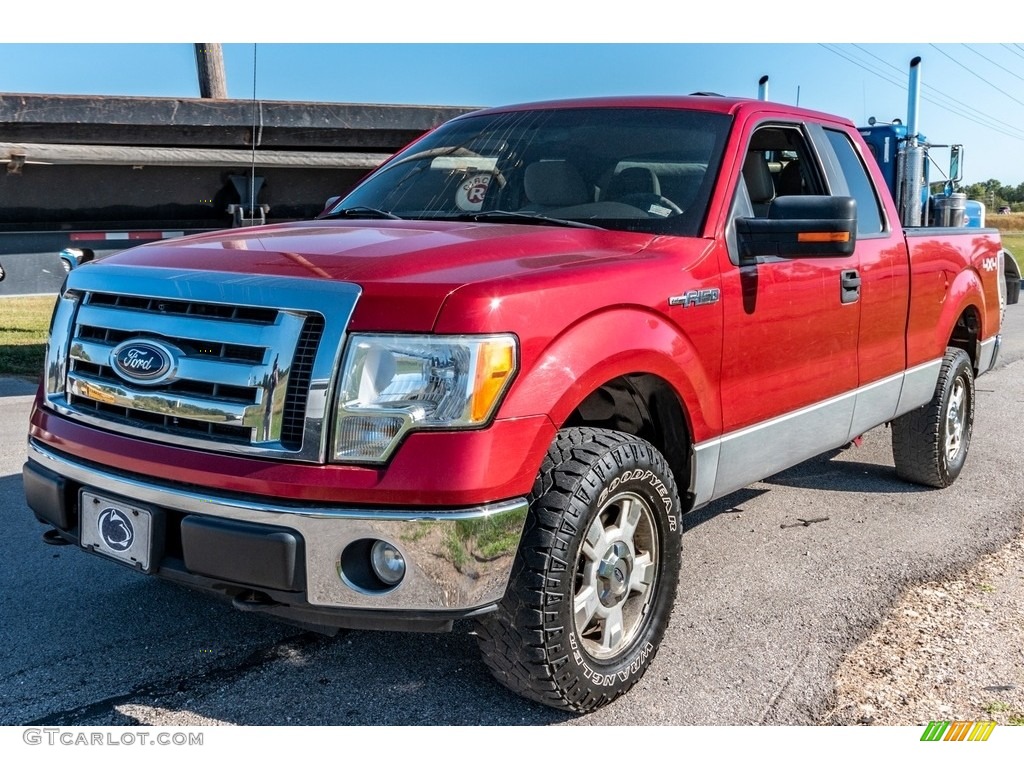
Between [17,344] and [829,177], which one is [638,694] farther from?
[17,344]

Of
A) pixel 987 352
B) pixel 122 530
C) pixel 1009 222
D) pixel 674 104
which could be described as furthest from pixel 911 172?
pixel 1009 222

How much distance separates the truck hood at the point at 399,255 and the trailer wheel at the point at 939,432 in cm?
278

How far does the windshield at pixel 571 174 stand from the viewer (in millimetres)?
3891

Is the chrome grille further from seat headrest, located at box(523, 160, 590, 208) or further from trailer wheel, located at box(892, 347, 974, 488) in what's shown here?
trailer wheel, located at box(892, 347, 974, 488)

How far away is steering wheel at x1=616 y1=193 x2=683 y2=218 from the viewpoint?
12.7 ft

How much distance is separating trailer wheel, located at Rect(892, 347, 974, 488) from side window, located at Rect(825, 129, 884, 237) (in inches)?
47.0

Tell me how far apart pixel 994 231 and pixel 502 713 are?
188 inches

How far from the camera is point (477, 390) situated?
2.72 m

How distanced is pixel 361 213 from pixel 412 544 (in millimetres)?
1922

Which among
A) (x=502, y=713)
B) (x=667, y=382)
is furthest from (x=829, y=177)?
(x=502, y=713)

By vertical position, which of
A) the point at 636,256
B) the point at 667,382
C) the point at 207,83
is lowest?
the point at 667,382

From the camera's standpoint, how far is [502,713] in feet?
10.3

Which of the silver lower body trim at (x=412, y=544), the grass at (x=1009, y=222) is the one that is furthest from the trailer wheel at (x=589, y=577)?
the grass at (x=1009, y=222)
